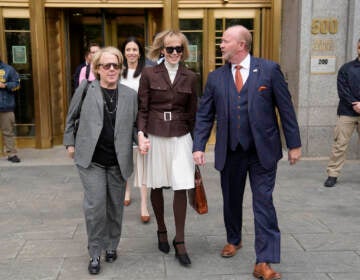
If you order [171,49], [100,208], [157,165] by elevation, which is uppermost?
[171,49]

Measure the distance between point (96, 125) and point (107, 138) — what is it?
14 cm

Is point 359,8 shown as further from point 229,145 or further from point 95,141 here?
point 95,141

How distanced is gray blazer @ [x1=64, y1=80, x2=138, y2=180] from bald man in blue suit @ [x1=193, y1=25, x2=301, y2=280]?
58cm

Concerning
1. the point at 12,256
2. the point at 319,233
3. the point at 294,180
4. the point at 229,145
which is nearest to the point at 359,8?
the point at 294,180

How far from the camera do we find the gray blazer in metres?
3.71

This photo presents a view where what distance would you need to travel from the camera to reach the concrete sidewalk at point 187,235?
Result: 379 centimetres

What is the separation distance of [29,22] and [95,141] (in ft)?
18.9

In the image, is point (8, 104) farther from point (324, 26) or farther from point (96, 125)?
point (324, 26)

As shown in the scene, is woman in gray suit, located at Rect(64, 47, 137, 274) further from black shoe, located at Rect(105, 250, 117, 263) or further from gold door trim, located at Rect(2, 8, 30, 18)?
gold door trim, located at Rect(2, 8, 30, 18)

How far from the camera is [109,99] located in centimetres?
381

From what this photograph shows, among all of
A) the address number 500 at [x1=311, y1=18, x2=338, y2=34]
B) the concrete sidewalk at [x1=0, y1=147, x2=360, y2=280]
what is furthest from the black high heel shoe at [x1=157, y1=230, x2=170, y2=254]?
the address number 500 at [x1=311, y1=18, x2=338, y2=34]

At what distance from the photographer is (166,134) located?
3.96 metres

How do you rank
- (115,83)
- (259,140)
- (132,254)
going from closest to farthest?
(259,140)
(115,83)
(132,254)

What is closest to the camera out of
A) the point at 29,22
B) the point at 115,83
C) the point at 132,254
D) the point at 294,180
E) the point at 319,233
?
the point at 115,83
